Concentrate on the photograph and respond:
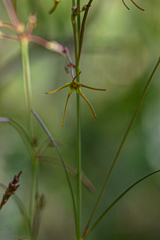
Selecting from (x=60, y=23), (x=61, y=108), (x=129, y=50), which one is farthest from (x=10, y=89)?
(x=129, y=50)

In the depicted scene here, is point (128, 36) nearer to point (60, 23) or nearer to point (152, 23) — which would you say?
point (152, 23)

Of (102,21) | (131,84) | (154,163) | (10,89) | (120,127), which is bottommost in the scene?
(154,163)

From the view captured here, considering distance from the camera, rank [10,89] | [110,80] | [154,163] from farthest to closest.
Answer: [110,80] → [10,89] → [154,163]

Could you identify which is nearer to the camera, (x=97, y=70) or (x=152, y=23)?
(x=152, y=23)

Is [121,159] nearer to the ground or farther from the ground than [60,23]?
nearer to the ground

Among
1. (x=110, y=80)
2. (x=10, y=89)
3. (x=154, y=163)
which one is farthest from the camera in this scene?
(x=110, y=80)

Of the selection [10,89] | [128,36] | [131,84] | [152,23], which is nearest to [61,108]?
[10,89]
